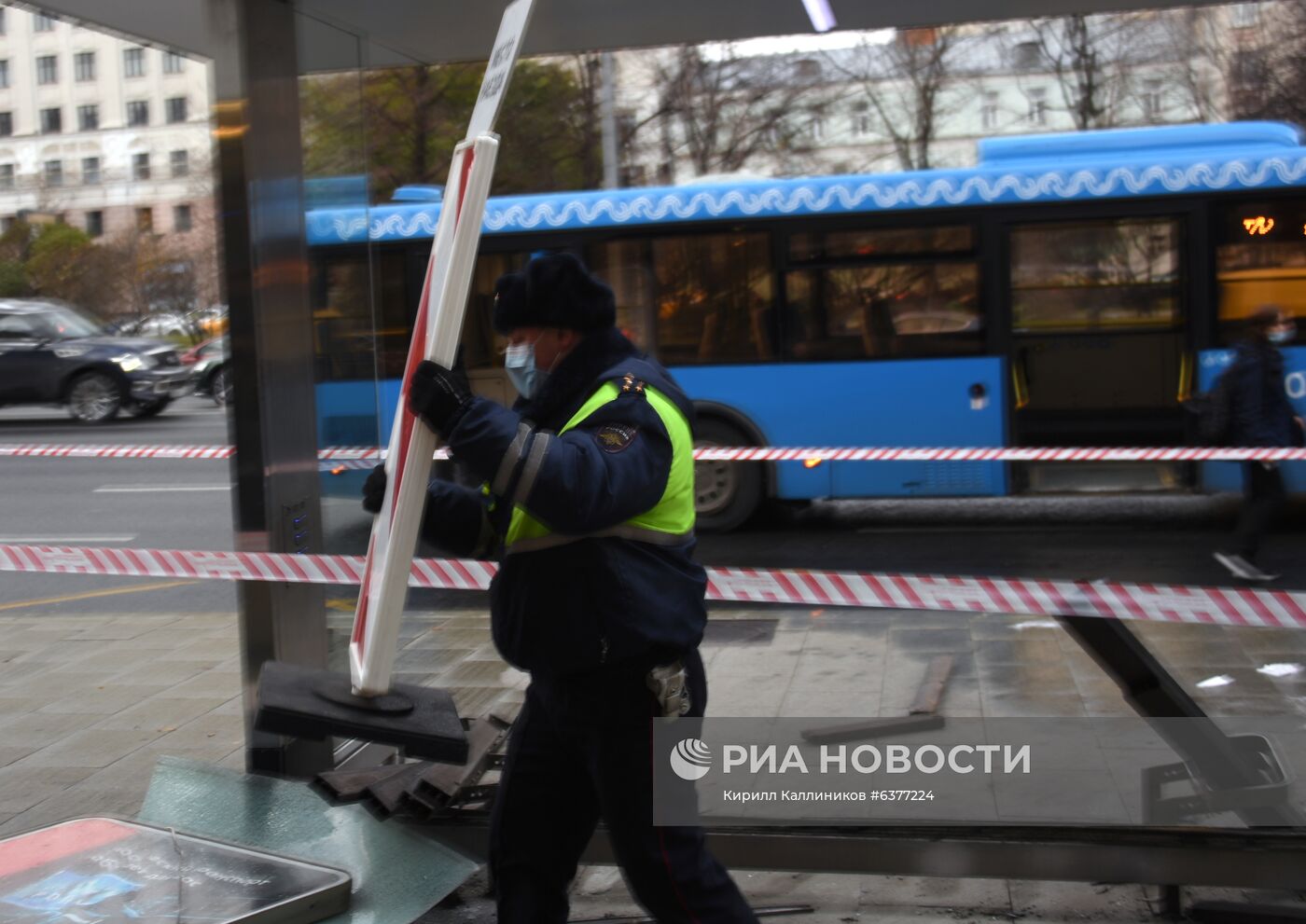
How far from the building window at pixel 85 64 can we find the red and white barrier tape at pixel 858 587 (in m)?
63.3

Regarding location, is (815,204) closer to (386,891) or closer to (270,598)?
(270,598)

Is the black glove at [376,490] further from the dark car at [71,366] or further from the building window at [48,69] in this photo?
the building window at [48,69]

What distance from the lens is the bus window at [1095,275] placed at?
11.1m

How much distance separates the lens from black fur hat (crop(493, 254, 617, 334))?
9.73 feet

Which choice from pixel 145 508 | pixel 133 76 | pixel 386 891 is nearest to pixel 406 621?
pixel 386 891

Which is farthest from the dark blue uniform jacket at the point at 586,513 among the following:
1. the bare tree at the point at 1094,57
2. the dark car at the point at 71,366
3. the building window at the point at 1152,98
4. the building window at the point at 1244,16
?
the building window at the point at 1152,98

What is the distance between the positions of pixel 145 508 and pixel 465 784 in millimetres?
10583

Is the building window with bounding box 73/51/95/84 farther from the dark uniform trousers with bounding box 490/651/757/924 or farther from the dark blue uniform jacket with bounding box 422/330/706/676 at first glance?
the dark uniform trousers with bounding box 490/651/757/924

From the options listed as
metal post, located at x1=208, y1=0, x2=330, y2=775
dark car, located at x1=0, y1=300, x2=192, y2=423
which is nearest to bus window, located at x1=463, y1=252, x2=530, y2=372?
metal post, located at x1=208, y1=0, x2=330, y2=775

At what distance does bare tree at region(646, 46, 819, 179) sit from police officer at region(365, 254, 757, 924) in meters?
22.9

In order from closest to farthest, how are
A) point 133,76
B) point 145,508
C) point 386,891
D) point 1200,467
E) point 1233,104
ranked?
point 386,891
point 1200,467
point 145,508
point 1233,104
point 133,76

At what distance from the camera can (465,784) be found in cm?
418

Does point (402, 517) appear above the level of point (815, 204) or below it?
below

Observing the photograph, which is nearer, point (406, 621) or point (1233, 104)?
point (406, 621)
